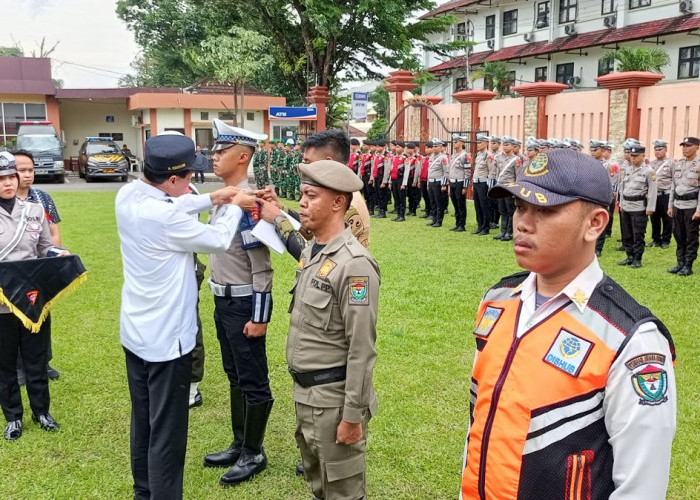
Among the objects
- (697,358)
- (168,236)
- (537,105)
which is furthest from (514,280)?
(537,105)

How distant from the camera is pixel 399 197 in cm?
1492

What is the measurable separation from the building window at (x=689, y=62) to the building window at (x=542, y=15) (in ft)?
22.8

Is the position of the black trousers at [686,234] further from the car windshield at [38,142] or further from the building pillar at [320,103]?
the car windshield at [38,142]

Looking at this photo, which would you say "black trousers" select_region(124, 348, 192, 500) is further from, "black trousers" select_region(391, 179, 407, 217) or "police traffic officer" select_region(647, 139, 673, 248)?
"black trousers" select_region(391, 179, 407, 217)

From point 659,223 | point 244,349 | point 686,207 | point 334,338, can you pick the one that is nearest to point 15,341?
point 244,349

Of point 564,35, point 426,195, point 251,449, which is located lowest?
point 251,449

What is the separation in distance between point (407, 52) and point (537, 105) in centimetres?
1135

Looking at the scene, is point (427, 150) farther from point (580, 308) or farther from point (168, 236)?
point (580, 308)

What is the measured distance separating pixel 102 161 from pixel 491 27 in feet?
66.2

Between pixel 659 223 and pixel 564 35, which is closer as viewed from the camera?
pixel 659 223

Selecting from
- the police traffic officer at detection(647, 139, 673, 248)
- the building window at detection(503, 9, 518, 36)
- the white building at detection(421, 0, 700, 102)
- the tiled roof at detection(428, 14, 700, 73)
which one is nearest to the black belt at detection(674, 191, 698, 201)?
the police traffic officer at detection(647, 139, 673, 248)

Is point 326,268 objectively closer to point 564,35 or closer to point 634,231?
point 634,231

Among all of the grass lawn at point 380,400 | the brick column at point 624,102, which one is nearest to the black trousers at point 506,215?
the grass lawn at point 380,400

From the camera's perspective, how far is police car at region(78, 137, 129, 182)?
82.6ft
